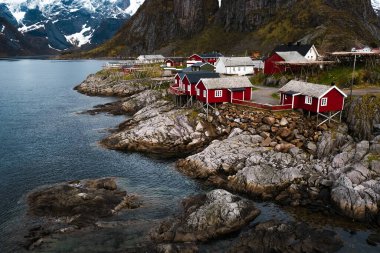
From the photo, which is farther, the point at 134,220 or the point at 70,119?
the point at 70,119

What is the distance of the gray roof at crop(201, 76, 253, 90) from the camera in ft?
193

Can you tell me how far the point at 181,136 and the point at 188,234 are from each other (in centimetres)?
2681

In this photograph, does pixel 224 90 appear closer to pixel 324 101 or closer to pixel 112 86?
pixel 324 101

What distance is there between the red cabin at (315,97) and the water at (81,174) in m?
19.9

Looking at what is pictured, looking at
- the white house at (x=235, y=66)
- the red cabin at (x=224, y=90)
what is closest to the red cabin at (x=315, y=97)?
the red cabin at (x=224, y=90)

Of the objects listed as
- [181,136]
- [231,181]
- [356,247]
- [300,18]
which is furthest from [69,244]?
[300,18]

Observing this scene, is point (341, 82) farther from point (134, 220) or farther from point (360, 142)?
point (134, 220)

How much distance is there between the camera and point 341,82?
62.2m

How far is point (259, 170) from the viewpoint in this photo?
132 ft

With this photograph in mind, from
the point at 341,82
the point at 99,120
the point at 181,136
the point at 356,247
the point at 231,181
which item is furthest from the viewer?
the point at 99,120

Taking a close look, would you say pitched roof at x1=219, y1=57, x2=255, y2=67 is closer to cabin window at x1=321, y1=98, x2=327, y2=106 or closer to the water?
the water

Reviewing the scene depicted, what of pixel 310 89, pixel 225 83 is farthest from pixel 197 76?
pixel 310 89

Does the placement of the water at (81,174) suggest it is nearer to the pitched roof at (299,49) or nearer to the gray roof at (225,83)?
the gray roof at (225,83)

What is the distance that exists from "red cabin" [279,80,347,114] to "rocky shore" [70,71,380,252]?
1997 millimetres
